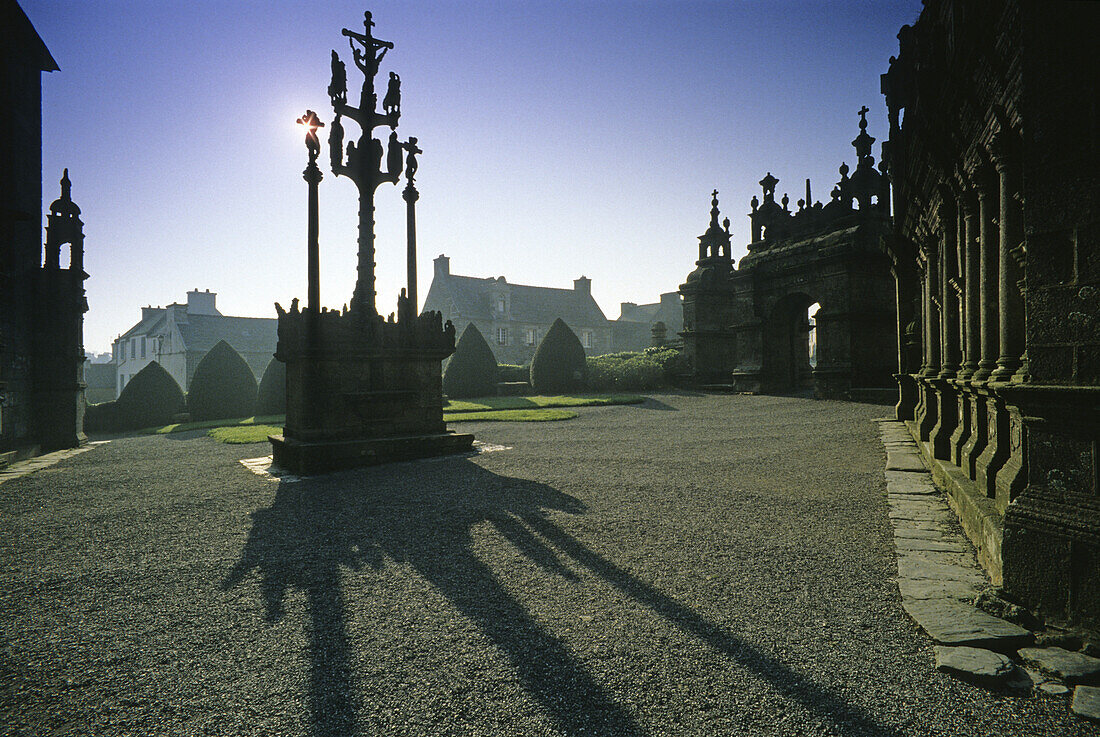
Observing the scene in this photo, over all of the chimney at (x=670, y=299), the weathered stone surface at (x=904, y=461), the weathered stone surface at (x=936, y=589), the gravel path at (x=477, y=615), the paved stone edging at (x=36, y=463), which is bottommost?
the paved stone edging at (x=36, y=463)

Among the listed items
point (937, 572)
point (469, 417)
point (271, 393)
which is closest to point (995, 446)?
point (937, 572)

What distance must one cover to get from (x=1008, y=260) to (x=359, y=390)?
794cm

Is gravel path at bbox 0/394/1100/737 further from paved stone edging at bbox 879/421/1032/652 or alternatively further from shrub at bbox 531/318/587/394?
shrub at bbox 531/318/587/394

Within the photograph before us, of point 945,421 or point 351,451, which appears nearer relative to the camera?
point 945,421

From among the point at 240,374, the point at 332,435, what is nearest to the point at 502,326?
the point at 240,374

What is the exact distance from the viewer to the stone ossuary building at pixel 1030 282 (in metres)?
2.81

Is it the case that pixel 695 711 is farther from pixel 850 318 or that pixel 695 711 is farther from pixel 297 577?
pixel 850 318

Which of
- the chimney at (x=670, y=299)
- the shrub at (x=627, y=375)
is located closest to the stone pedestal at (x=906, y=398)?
the shrub at (x=627, y=375)

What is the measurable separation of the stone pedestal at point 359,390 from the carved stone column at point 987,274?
7.26 meters

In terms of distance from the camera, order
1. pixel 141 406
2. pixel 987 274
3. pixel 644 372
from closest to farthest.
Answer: pixel 987 274, pixel 141 406, pixel 644 372

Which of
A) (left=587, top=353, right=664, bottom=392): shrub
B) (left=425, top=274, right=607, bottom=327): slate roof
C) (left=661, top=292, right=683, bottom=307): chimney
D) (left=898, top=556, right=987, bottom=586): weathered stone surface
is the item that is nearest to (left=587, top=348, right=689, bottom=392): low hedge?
(left=587, top=353, right=664, bottom=392): shrub

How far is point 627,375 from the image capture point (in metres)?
25.2

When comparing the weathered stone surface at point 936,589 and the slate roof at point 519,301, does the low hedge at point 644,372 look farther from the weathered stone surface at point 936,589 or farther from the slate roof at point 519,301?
the slate roof at point 519,301

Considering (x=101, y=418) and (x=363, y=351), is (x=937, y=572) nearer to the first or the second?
(x=363, y=351)
